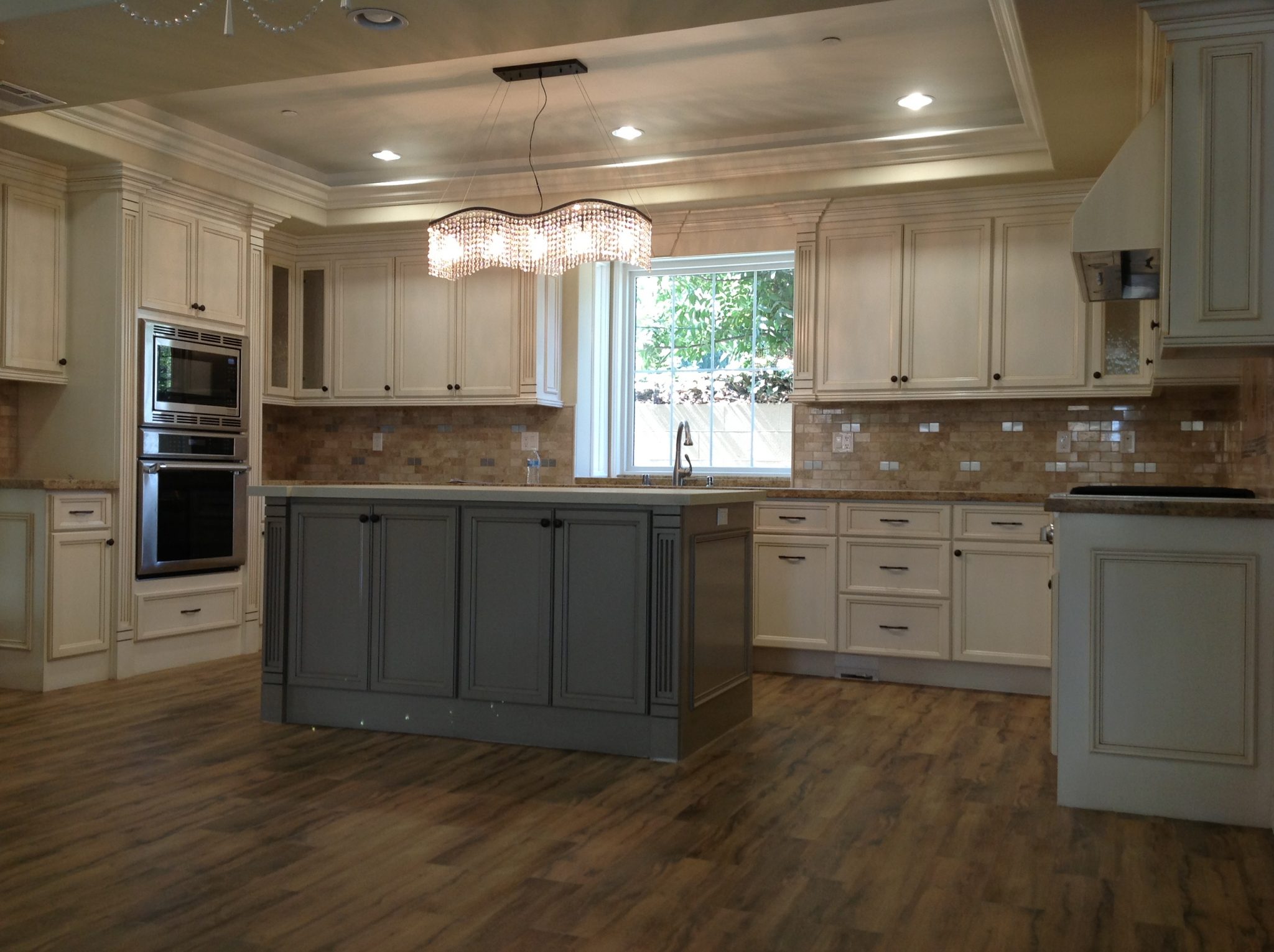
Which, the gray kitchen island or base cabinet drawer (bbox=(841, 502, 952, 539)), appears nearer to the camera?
the gray kitchen island

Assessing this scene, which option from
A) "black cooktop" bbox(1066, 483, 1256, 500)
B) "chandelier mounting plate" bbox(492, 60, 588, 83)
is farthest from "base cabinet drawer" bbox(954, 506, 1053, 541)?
"chandelier mounting plate" bbox(492, 60, 588, 83)

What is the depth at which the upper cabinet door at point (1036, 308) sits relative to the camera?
537cm

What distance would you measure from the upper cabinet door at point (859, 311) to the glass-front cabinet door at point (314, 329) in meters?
3.07

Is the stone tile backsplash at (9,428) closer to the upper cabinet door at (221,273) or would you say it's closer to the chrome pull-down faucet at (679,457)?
the upper cabinet door at (221,273)

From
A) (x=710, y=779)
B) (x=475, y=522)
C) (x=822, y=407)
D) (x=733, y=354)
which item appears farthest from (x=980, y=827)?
(x=733, y=354)

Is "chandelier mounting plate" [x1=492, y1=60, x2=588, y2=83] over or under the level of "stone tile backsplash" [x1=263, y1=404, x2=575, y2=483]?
over

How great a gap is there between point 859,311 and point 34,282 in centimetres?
401

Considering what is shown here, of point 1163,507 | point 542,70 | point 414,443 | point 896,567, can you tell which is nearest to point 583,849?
point 1163,507

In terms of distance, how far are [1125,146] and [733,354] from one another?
10.4 ft

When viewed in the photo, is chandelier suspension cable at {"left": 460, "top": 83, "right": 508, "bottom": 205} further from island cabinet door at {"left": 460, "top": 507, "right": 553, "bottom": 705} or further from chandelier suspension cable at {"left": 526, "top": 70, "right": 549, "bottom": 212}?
island cabinet door at {"left": 460, "top": 507, "right": 553, "bottom": 705}

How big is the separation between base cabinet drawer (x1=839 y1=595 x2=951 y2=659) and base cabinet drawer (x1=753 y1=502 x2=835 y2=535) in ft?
1.18

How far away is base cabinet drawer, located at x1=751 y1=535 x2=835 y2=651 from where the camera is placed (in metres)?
5.41

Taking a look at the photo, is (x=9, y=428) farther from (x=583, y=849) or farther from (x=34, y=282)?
(x=583, y=849)

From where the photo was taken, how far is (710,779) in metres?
3.48
